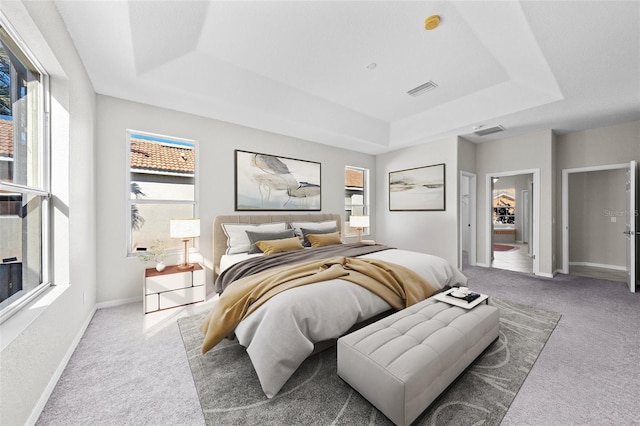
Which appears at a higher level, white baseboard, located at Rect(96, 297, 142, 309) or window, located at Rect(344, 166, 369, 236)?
window, located at Rect(344, 166, 369, 236)

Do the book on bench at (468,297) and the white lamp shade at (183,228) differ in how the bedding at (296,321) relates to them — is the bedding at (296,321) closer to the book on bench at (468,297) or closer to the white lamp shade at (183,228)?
the book on bench at (468,297)

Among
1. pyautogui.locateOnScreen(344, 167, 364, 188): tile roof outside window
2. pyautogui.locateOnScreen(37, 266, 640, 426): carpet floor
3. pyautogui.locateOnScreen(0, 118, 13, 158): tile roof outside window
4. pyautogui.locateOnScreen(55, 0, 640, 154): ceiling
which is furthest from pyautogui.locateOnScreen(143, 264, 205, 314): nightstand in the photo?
pyautogui.locateOnScreen(344, 167, 364, 188): tile roof outside window

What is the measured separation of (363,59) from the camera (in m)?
2.88

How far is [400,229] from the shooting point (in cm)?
559

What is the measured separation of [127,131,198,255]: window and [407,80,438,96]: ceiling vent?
324 centimetres

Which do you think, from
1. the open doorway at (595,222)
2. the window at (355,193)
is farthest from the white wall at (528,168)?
the window at (355,193)

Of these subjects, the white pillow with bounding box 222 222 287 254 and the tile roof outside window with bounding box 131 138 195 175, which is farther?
the white pillow with bounding box 222 222 287 254

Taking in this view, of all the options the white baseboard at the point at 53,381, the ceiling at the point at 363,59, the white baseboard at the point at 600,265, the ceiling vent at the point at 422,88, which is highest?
the ceiling vent at the point at 422,88

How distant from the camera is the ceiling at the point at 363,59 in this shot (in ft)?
6.76

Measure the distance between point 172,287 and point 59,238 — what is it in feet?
→ 4.15

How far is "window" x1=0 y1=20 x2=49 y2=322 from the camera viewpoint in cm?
142

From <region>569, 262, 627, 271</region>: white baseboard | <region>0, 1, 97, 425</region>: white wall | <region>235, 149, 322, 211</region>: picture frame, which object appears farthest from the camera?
<region>569, 262, 627, 271</region>: white baseboard

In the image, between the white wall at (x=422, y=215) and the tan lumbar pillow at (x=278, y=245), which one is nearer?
the tan lumbar pillow at (x=278, y=245)

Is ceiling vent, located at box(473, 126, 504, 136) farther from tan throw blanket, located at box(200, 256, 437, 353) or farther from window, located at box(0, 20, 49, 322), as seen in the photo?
window, located at box(0, 20, 49, 322)
